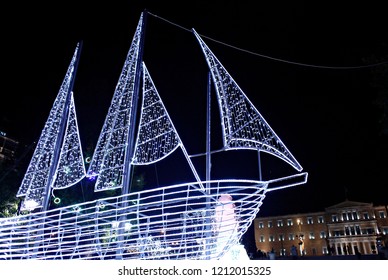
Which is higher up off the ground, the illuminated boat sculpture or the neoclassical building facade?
the neoclassical building facade

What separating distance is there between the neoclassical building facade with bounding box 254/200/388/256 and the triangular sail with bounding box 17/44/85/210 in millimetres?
78108

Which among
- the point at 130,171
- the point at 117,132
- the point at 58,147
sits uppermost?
the point at 117,132

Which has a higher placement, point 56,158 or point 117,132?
point 117,132

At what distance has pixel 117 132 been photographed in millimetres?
11820

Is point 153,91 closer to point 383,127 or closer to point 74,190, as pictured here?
point 383,127

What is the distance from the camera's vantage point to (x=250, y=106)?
9.70 m

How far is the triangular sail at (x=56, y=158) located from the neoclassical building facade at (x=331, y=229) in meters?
78.1

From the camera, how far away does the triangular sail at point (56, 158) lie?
1291 centimetres

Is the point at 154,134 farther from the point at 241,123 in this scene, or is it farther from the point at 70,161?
the point at 70,161

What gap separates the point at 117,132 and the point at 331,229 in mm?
86140

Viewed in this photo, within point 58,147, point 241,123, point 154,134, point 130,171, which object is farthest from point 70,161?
point 241,123

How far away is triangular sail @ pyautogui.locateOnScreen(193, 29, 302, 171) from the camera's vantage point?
8703 millimetres

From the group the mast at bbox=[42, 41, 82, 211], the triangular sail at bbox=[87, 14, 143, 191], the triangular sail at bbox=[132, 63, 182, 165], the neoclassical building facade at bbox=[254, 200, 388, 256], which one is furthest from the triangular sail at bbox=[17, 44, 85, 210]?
the neoclassical building facade at bbox=[254, 200, 388, 256]

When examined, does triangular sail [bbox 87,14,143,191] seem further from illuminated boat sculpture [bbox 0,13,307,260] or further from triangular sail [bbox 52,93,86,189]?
triangular sail [bbox 52,93,86,189]
